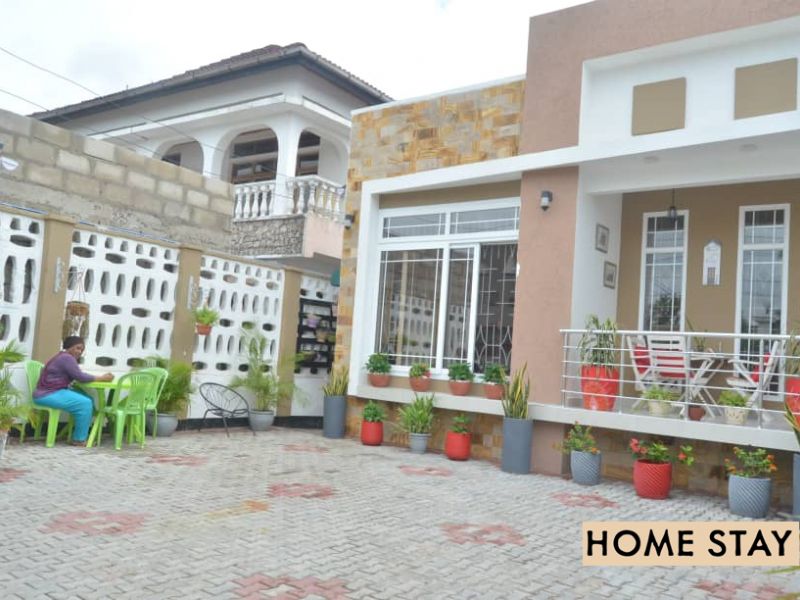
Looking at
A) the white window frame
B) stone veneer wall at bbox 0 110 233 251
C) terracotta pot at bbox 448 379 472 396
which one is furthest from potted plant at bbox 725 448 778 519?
stone veneer wall at bbox 0 110 233 251

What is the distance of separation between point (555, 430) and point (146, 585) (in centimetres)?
503

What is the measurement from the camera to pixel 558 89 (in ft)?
26.3

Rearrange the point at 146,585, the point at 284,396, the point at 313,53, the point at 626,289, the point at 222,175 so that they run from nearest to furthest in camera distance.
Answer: the point at 146,585, the point at 626,289, the point at 284,396, the point at 313,53, the point at 222,175

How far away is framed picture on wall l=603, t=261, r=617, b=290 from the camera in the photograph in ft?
27.3

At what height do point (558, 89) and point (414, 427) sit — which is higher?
point (558, 89)

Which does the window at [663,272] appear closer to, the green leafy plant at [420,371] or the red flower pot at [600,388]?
the red flower pot at [600,388]

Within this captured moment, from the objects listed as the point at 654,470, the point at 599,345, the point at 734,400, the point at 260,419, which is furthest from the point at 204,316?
the point at 734,400

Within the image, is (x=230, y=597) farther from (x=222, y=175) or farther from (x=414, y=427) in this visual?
(x=222, y=175)

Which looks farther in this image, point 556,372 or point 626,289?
point 626,289

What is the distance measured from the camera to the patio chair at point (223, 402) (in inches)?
360

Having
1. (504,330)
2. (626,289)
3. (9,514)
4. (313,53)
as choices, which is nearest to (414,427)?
(504,330)

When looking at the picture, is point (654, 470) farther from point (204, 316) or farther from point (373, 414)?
point (204, 316)

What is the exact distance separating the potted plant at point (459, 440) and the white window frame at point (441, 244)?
2.78ft

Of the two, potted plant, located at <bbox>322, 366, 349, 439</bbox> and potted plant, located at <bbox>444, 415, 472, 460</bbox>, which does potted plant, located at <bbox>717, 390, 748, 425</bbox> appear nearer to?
potted plant, located at <bbox>444, 415, 472, 460</bbox>
